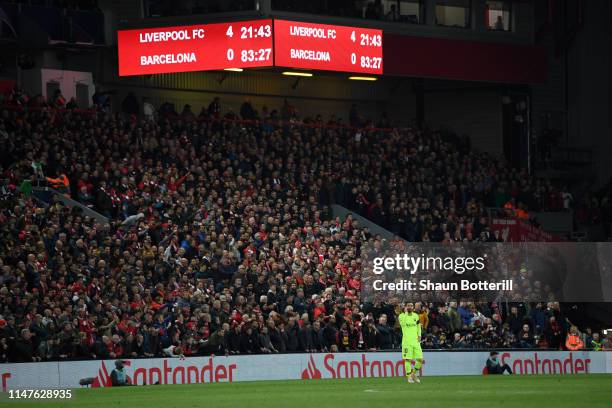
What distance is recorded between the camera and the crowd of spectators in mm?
33031

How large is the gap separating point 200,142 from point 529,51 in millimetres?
17320

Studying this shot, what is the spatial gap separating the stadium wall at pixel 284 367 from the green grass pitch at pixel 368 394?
80 cm

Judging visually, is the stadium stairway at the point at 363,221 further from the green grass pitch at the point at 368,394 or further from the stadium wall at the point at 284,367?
the green grass pitch at the point at 368,394

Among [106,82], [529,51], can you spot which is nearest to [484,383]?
[106,82]

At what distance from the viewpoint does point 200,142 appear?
43500 millimetres

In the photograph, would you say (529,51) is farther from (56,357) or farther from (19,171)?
(56,357)

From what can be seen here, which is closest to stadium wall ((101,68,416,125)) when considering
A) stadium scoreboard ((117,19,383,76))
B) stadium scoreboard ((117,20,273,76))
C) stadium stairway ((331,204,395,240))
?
stadium scoreboard ((117,20,273,76))

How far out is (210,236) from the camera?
124 feet

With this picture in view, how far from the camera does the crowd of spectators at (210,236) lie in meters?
33.0

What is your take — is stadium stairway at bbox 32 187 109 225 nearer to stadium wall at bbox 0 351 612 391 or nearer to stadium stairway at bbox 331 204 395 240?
stadium wall at bbox 0 351 612 391

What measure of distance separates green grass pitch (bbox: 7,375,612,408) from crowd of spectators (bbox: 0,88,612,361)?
2.36m

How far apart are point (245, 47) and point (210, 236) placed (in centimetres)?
866

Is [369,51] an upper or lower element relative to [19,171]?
upper

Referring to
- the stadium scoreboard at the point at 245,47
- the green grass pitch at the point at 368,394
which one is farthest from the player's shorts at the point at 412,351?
the stadium scoreboard at the point at 245,47
